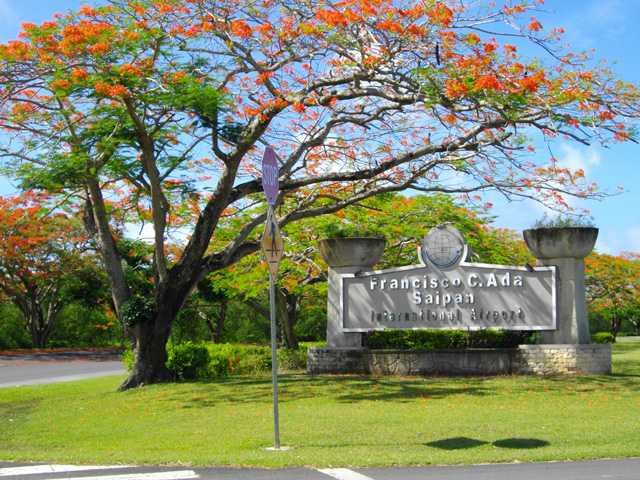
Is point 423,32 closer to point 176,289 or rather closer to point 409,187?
point 409,187

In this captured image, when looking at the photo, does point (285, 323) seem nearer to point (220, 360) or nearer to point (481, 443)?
point (220, 360)

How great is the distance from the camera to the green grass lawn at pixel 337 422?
8.08 metres

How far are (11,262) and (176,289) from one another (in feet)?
64.0

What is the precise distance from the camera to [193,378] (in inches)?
696

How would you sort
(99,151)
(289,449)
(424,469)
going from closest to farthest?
1. (424,469)
2. (289,449)
3. (99,151)

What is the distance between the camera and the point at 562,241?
15.5 meters

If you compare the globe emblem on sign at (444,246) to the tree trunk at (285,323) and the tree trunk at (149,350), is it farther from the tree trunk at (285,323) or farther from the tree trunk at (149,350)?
the tree trunk at (285,323)

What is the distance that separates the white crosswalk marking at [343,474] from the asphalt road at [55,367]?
15297mm

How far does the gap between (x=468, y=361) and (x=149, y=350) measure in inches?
305

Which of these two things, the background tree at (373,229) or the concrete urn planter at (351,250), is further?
the background tree at (373,229)

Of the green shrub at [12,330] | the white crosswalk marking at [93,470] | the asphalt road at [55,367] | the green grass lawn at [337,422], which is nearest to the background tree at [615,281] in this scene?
the green grass lawn at [337,422]

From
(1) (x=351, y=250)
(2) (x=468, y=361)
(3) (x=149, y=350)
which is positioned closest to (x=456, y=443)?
(2) (x=468, y=361)

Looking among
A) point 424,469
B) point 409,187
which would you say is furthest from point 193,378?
point 424,469

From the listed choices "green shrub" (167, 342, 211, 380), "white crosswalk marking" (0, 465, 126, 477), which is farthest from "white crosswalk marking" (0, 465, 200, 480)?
"green shrub" (167, 342, 211, 380)
